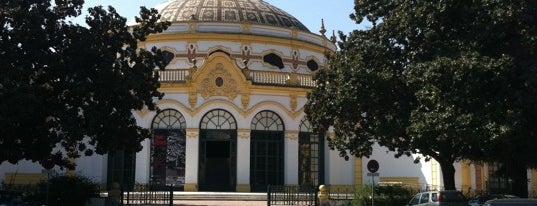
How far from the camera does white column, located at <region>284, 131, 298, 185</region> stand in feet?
138

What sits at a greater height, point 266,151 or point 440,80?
point 440,80

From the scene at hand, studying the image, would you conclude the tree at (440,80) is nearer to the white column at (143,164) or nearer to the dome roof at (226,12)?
the white column at (143,164)

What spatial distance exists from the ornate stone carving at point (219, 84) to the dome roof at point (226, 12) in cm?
763

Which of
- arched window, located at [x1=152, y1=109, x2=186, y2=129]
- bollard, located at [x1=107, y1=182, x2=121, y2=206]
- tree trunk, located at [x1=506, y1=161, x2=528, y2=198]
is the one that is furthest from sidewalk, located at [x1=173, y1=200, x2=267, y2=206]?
tree trunk, located at [x1=506, y1=161, x2=528, y2=198]


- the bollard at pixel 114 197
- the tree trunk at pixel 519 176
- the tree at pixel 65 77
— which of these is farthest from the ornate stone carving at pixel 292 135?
the tree at pixel 65 77

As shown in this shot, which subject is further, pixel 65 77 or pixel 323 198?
pixel 323 198

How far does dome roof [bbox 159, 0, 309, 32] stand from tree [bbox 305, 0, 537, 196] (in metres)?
22.4

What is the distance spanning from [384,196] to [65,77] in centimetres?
1454

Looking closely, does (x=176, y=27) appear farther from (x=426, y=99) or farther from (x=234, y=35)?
(x=426, y=99)

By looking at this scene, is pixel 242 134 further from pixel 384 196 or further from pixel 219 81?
pixel 384 196

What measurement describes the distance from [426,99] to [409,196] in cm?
923

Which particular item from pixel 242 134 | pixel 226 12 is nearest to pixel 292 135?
pixel 242 134

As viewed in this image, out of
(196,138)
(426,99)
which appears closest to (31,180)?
(196,138)

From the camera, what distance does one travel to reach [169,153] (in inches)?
1617
